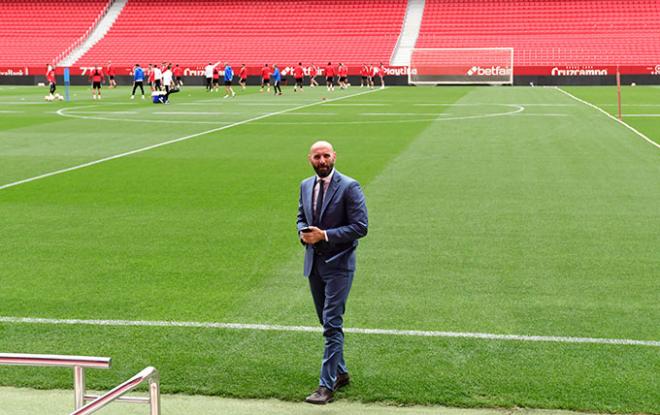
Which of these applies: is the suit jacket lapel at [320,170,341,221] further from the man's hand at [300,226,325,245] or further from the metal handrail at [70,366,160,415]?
the metal handrail at [70,366,160,415]

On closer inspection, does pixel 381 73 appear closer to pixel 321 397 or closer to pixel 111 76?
pixel 111 76

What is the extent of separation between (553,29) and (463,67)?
960cm

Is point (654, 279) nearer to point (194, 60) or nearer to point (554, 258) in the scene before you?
point (554, 258)

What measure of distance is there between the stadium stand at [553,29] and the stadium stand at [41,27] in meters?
28.3

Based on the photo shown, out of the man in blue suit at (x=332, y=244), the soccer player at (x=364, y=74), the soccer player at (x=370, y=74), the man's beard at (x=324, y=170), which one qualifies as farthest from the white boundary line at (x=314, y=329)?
the soccer player at (x=370, y=74)

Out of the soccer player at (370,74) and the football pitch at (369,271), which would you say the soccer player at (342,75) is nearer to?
the soccer player at (370,74)

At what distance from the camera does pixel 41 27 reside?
7975 centimetres

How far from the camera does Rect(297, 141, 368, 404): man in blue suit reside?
6.72m

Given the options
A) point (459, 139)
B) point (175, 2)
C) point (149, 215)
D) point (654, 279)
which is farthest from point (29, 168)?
point (175, 2)

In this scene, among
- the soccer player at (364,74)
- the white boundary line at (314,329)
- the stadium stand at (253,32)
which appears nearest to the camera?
the white boundary line at (314,329)

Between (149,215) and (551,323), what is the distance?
746cm

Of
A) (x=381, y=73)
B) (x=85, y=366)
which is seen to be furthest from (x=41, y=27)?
(x=85, y=366)

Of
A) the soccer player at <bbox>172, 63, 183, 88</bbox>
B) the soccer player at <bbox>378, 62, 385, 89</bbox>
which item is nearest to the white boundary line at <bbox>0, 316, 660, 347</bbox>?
the soccer player at <bbox>172, 63, 183, 88</bbox>

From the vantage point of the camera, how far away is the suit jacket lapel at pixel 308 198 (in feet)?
22.6
